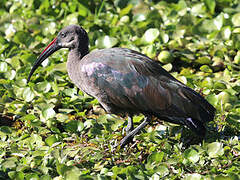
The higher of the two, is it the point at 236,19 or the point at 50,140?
the point at 236,19

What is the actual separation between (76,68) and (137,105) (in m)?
0.75

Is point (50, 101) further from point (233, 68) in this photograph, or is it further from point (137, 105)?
point (233, 68)

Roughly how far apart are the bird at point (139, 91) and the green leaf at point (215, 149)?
16cm

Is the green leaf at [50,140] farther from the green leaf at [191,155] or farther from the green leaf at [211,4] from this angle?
the green leaf at [211,4]

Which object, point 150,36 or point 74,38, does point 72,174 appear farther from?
point 150,36

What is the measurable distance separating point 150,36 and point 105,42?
55 cm

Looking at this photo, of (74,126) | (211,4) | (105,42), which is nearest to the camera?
(74,126)

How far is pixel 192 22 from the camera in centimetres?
626

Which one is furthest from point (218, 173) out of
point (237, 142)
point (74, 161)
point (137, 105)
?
point (74, 161)

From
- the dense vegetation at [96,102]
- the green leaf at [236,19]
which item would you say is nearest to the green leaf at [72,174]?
the dense vegetation at [96,102]

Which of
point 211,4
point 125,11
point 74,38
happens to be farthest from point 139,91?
point 211,4

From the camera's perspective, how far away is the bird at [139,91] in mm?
4176

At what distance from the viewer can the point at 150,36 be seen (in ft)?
19.4

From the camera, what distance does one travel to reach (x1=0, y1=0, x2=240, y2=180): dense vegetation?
13.1ft
